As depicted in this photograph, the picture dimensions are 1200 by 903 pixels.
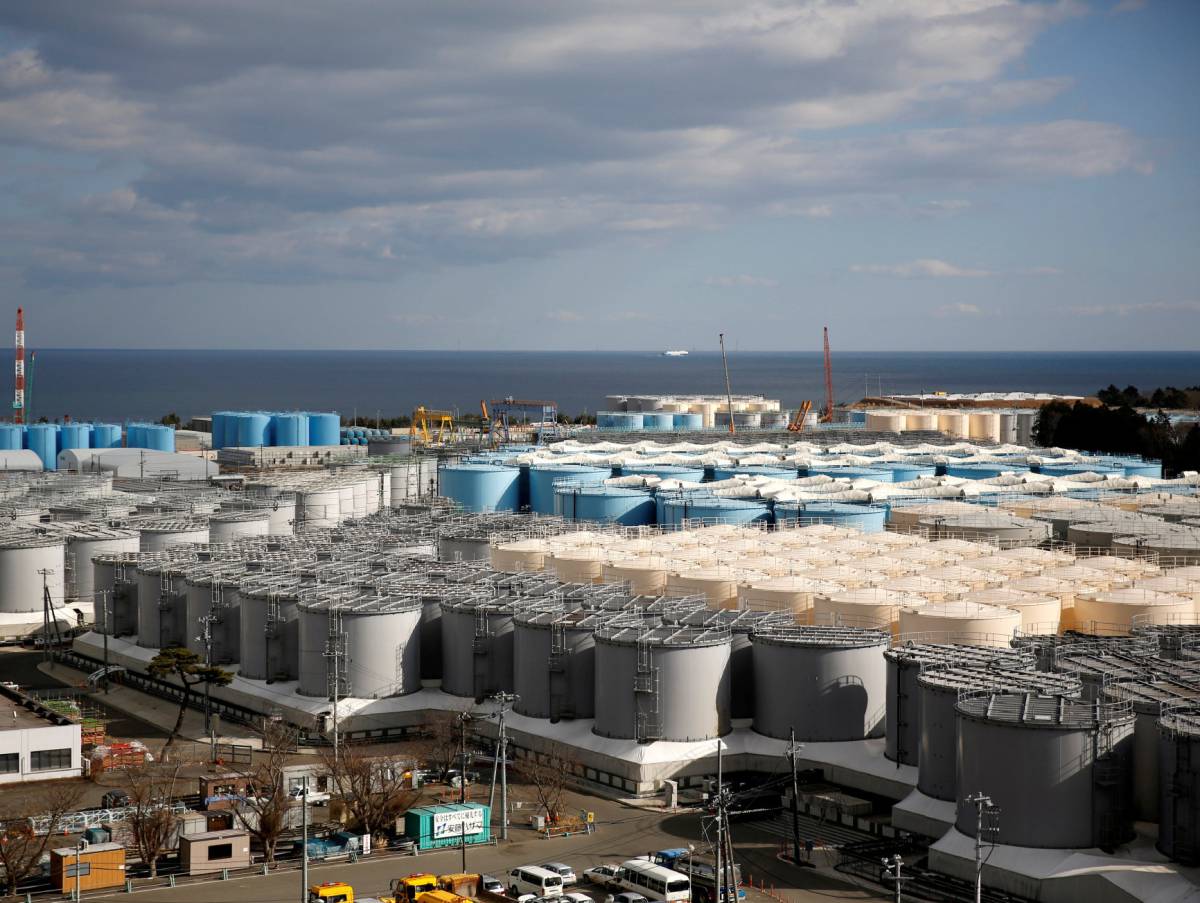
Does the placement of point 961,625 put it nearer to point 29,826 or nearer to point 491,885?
point 491,885

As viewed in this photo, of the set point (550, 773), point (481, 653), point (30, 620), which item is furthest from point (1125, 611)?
point (30, 620)

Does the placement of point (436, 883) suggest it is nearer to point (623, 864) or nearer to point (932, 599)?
point (623, 864)

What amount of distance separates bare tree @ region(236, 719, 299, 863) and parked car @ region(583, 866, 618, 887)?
15.4 ft

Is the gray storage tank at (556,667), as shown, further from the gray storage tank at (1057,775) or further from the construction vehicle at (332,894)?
the gray storage tank at (1057,775)

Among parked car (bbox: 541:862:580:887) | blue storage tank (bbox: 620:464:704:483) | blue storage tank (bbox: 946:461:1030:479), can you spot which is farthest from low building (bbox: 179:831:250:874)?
blue storage tank (bbox: 946:461:1030:479)

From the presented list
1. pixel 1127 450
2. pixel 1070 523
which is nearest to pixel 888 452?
pixel 1127 450

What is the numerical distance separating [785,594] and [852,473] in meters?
25.5

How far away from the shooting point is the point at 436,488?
196 feet

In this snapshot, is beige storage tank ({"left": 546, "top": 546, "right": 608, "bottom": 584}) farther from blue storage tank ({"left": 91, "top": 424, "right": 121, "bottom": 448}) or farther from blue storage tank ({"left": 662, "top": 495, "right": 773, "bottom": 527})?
blue storage tank ({"left": 91, "top": 424, "right": 121, "bottom": 448})

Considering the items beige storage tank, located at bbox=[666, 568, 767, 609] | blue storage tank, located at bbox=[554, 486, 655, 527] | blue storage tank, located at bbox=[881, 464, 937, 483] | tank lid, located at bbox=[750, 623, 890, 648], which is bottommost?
tank lid, located at bbox=[750, 623, 890, 648]

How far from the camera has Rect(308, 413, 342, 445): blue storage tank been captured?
74.6m

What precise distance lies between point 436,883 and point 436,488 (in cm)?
4006

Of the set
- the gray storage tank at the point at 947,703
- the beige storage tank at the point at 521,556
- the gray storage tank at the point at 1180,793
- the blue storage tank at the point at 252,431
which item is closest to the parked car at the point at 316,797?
the gray storage tank at the point at 947,703

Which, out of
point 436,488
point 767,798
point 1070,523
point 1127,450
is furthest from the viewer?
point 1127,450
